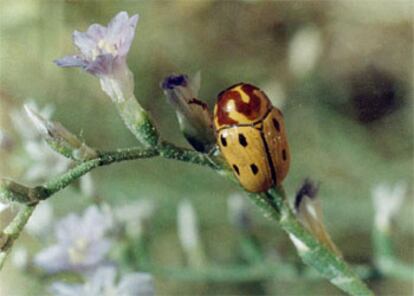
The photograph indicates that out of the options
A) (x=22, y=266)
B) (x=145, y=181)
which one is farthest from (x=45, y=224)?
(x=145, y=181)

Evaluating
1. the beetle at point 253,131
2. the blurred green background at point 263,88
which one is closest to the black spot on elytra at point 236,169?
the beetle at point 253,131

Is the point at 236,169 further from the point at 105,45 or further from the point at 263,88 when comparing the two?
the point at 263,88

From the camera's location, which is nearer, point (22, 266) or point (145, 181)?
point (22, 266)

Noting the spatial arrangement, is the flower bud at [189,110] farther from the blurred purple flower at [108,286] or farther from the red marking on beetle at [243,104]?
the blurred purple flower at [108,286]

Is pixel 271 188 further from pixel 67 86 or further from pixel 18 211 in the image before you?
pixel 67 86

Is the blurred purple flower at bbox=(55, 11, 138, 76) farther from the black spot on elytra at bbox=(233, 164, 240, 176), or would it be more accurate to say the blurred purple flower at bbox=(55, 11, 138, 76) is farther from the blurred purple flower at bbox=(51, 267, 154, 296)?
the blurred purple flower at bbox=(51, 267, 154, 296)

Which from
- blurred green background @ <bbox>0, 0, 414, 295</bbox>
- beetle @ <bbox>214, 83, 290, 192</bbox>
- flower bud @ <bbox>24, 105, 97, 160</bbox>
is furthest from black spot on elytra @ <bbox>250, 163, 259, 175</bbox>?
blurred green background @ <bbox>0, 0, 414, 295</bbox>
